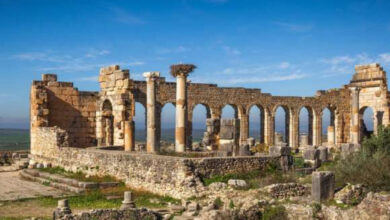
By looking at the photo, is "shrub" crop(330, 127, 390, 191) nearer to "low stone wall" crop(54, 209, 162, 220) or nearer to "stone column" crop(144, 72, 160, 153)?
"low stone wall" crop(54, 209, 162, 220)

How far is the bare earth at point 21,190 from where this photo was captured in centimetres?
1455

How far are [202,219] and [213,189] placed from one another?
237 cm

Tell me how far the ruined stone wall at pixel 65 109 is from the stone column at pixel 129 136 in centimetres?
395

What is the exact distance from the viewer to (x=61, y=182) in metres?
16.6

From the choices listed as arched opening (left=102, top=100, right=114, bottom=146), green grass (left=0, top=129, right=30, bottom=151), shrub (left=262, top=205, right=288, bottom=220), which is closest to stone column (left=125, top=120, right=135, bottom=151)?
arched opening (left=102, top=100, right=114, bottom=146)

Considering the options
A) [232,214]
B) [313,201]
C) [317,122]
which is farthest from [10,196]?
[317,122]

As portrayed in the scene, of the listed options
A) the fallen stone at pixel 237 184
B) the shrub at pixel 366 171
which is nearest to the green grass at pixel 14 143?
the fallen stone at pixel 237 184

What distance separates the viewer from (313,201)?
12109 millimetres

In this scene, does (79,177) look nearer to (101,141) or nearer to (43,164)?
(43,164)

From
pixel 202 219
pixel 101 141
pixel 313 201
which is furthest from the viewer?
pixel 101 141

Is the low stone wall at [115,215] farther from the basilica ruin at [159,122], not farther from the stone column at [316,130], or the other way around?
the stone column at [316,130]

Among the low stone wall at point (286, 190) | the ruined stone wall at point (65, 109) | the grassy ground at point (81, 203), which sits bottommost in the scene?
the grassy ground at point (81, 203)

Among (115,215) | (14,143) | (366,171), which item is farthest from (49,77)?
(14,143)

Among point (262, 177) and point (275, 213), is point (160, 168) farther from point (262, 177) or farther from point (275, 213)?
point (275, 213)
